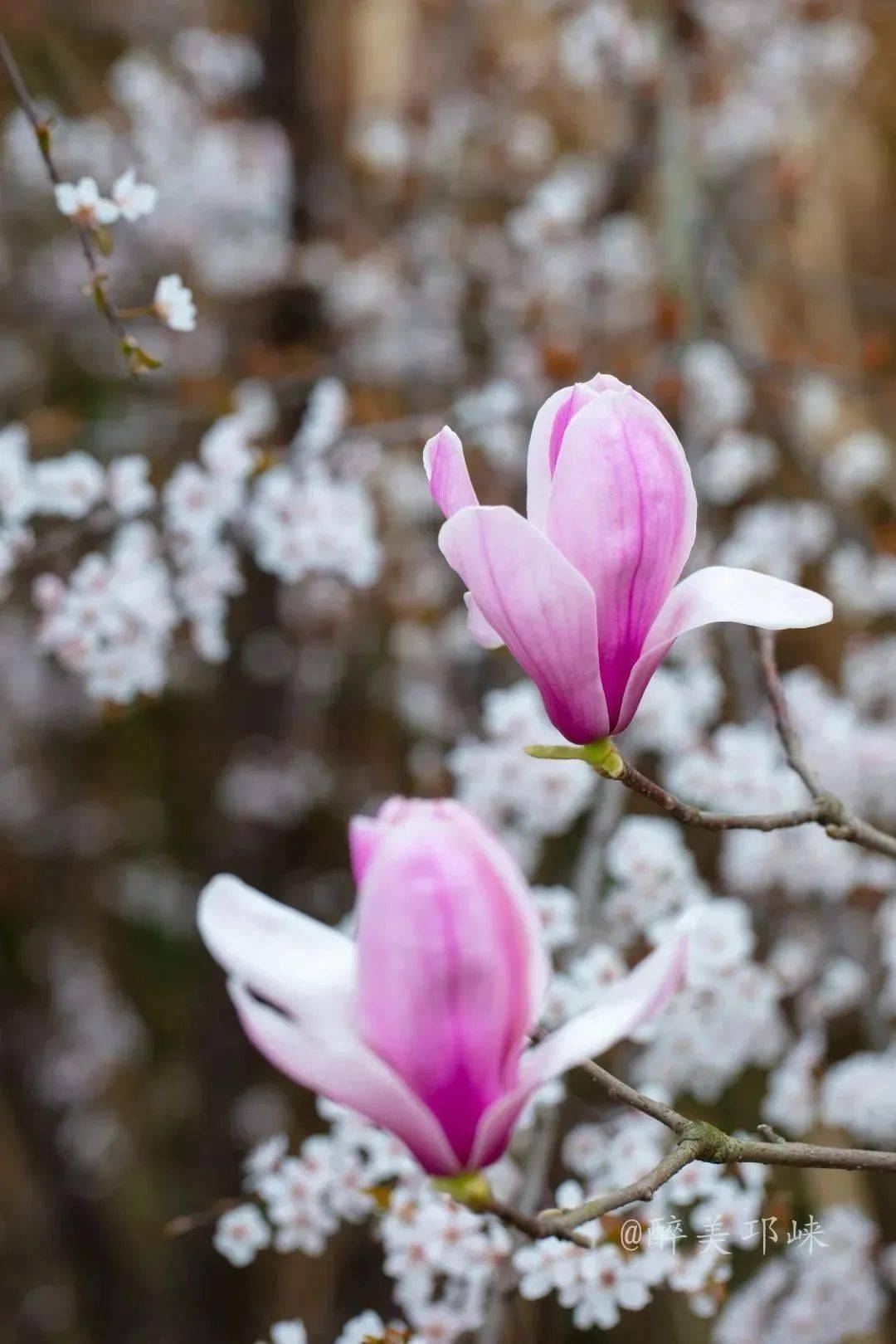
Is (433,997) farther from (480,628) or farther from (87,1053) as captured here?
(87,1053)

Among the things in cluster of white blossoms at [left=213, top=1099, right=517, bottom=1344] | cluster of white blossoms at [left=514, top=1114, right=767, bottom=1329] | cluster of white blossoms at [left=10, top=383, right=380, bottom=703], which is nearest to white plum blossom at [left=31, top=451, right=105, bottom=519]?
cluster of white blossoms at [left=10, top=383, right=380, bottom=703]

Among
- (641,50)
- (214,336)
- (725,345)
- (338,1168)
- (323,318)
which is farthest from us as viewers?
(214,336)

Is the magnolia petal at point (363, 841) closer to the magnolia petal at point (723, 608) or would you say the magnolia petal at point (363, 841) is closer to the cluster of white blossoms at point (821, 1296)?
the magnolia petal at point (723, 608)

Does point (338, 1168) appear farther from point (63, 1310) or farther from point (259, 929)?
point (63, 1310)

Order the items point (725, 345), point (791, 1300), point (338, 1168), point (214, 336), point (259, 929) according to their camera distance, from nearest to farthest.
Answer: point (259, 929) < point (338, 1168) < point (791, 1300) < point (725, 345) < point (214, 336)

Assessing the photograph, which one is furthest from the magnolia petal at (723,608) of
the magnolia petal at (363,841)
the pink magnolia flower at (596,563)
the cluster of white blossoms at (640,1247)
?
the cluster of white blossoms at (640,1247)

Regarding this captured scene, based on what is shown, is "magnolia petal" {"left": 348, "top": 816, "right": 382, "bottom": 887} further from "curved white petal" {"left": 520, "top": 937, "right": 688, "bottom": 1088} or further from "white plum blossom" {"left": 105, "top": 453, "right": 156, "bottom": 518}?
"white plum blossom" {"left": 105, "top": 453, "right": 156, "bottom": 518}

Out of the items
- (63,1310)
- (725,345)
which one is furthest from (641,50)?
(63,1310)

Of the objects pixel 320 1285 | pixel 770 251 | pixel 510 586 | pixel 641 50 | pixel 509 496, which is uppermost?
pixel 641 50
